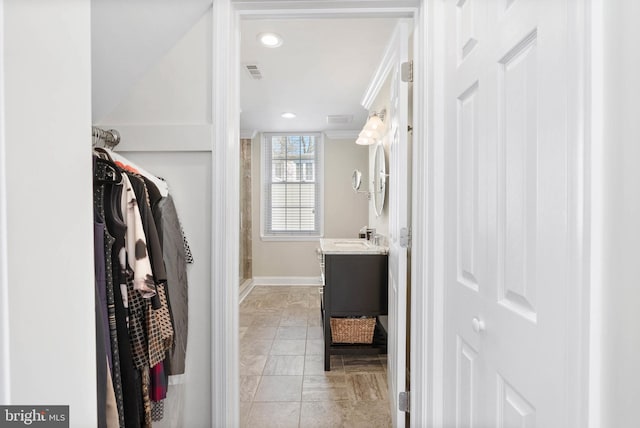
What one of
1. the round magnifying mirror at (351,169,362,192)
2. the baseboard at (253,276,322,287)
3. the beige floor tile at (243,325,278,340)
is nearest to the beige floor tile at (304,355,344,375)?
the beige floor tile at (243,325,278,340)

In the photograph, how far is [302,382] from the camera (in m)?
2.48

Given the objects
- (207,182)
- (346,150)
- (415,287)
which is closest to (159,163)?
(207,182)

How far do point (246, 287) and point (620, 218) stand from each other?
5124mm

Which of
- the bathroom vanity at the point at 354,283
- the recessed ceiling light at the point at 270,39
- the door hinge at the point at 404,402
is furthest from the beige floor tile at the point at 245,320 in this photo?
the recessed ceiling light at the point at 270,39

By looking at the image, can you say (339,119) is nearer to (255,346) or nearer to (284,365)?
(255,346)

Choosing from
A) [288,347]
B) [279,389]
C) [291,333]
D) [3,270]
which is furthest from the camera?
[291,333]

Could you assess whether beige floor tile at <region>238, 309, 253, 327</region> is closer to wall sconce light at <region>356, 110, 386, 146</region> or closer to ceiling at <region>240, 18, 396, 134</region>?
wall sconce light at <region>356, 110, 386, 146</region>

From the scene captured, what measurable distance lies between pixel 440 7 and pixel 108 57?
131 cm

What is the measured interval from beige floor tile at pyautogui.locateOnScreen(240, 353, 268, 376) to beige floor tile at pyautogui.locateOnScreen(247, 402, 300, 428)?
1.45ft

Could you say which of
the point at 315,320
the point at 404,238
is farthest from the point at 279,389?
the point at 315,320

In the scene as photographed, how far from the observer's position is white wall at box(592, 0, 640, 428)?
0.52 m

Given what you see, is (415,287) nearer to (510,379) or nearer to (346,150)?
(510,379)

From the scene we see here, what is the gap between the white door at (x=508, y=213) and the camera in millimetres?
673

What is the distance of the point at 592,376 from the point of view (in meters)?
0.58
